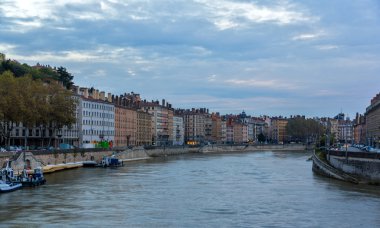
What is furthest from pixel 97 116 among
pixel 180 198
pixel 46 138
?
pixel 180 198

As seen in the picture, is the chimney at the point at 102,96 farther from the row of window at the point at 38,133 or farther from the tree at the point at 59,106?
the tree at the point at 59,106

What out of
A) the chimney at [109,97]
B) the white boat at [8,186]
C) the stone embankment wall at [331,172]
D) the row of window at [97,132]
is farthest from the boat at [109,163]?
the chimney at [109,97]

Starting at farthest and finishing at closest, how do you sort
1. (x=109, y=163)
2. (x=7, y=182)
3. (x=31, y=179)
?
1. (x=109, y=163)
2. (x=31, y=179)
3. (x=7, y=182)

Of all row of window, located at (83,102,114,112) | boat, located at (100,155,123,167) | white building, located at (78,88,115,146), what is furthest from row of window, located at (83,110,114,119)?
boat, located at (100,155,123,167)

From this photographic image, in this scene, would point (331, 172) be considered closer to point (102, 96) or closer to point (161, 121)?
point (102, 96)

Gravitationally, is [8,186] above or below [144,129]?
below

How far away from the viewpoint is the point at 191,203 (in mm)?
42188

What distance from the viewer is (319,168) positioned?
69562mm

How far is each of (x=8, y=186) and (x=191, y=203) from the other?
14288 mm

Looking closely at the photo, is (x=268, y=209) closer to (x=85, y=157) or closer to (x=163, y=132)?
(x=85, y=157)

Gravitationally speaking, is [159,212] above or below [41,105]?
below

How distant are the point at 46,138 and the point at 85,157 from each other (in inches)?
904

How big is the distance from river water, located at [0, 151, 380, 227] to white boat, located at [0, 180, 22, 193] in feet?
1.82

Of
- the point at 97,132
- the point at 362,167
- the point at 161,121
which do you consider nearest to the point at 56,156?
the point at 362,167
